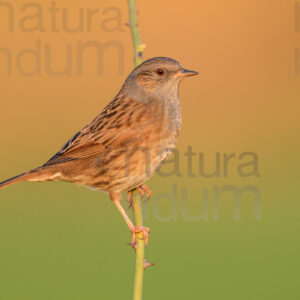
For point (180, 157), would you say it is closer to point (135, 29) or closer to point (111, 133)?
point (111, 133)

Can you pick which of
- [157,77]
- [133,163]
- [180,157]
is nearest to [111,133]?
[133,163]

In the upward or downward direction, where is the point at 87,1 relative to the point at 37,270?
upward

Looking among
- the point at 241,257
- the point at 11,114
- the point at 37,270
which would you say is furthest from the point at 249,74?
the point at 37,270

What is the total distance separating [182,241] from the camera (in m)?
6.48

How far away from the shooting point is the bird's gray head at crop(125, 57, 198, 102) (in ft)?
12.8

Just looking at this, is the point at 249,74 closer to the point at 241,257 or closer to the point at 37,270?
the point at 241,257

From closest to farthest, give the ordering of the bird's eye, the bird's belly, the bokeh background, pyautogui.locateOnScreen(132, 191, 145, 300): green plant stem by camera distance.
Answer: pyautogui.locateOnScreen(132, 191, 145, 300): green plant stem
the bird's belly
the bird's eye
the bokeh background

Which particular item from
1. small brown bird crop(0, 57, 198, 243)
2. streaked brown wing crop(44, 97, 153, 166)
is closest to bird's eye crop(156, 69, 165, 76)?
small brown bird crop(0, 57, 198, 243)

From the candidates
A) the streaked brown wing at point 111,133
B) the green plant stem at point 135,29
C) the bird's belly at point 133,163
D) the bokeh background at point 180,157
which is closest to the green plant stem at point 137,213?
the green plant stem at point 135,29

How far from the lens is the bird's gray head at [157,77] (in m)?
3.90

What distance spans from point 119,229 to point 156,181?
98cm

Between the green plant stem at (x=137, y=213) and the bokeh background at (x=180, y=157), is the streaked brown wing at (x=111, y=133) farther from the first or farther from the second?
the bokeh background at (x=180, y=157)

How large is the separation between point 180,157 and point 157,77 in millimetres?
3575

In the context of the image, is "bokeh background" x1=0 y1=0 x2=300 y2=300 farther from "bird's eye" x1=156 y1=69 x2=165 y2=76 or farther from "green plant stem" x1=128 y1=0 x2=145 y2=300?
"green plant stem" x1=128 y1=0 x2=145 y2=300
